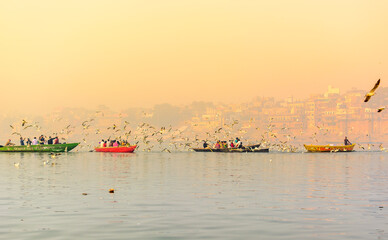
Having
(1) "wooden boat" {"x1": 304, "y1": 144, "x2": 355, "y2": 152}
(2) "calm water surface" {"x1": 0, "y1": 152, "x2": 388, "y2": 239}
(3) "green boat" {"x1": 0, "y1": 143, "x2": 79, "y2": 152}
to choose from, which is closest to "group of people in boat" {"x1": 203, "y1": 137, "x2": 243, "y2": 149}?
(1) "wooden boat" {"x1": 304, "y1": 144, "x2": 355, "y2": 152}

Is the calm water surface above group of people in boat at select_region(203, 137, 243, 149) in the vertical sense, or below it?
below

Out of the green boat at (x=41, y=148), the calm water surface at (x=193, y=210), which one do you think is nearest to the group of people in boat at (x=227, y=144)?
the green boat at (x=41, y=148)

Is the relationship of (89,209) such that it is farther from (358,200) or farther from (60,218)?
(358,200)

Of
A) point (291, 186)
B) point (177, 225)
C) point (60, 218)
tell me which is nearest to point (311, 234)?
point (177, 225)

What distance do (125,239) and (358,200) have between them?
46.5 feet

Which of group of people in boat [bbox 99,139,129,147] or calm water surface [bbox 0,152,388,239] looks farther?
group of people in boat [bbox 99,139,129,147]

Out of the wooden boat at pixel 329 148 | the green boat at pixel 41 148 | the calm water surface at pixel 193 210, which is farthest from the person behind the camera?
the wooden boat at pixel 329 148

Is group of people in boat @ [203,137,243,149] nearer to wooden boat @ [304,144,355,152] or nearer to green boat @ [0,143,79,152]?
wooden boat @ [304,144,355,152]

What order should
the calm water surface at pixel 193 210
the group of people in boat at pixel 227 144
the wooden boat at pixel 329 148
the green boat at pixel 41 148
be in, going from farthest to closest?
the wooden boat at pixel 329 148
the group of people in boat at pixel 227 144
the green boat at pixel 41 148
the calm water surface at pixel 193 210

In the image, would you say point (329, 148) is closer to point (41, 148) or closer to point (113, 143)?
point (113, 143)

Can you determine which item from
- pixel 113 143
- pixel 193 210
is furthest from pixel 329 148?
Result: pixel 193 210

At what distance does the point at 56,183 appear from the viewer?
36438 mm

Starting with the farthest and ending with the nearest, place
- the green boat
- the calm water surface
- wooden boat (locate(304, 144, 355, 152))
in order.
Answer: wooden boat (locate(304, 144, 355, 152))
the green boat
the calm water surface

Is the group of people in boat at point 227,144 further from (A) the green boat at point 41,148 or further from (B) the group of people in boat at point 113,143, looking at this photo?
(A) the green boat at point 41,148
